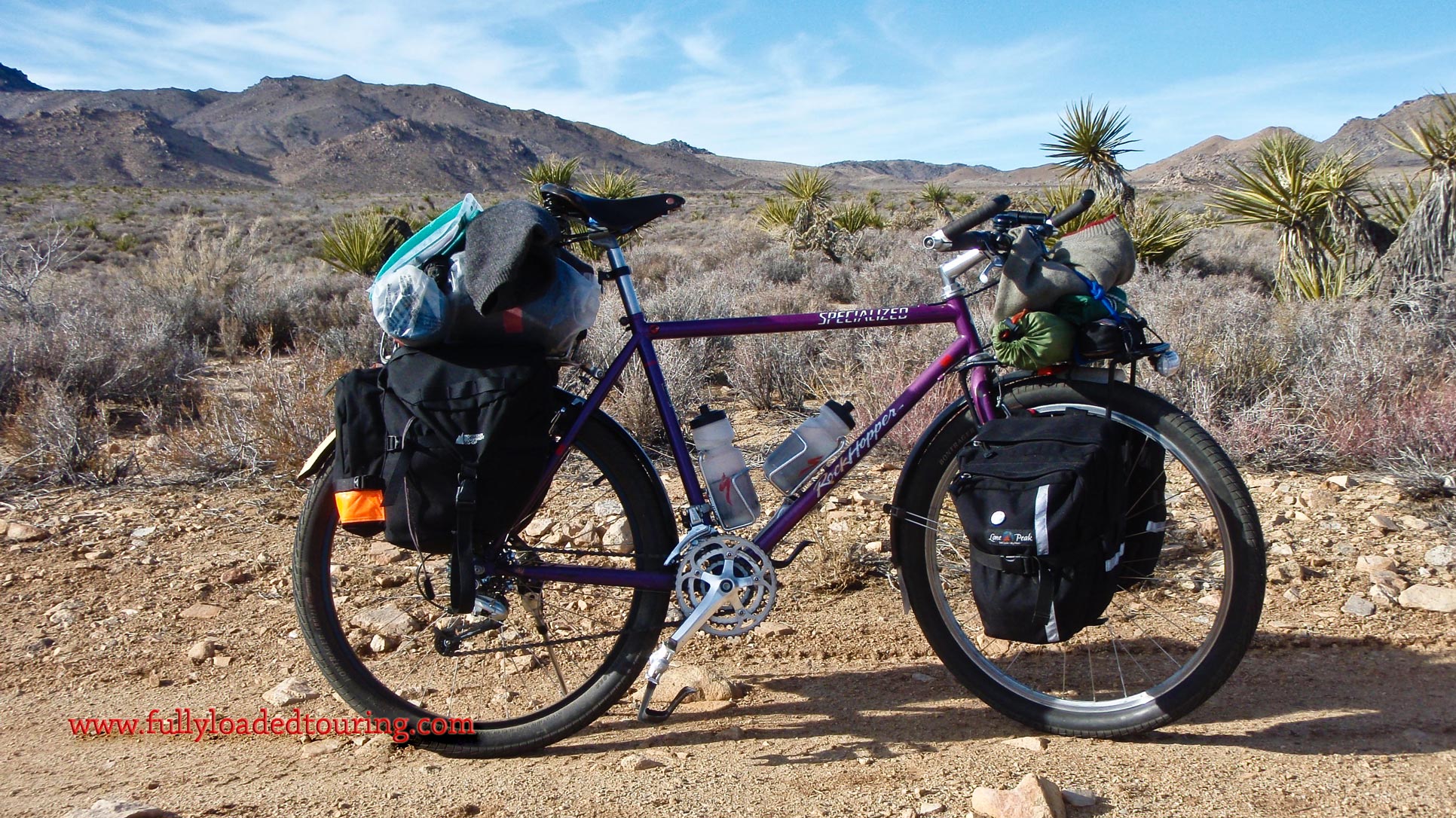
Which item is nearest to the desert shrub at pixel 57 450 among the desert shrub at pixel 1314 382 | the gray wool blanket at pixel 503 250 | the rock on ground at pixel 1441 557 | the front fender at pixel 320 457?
the front fender at pixel 320 457

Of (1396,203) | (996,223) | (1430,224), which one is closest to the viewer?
(996,223)

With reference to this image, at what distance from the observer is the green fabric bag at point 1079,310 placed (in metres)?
2.33

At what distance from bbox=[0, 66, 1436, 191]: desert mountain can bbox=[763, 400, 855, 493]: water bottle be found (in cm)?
4537

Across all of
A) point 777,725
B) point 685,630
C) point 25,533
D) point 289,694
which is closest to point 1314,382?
point 777,725

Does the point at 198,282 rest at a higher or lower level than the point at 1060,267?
lower

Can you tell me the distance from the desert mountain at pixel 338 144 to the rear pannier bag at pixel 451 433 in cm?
4596

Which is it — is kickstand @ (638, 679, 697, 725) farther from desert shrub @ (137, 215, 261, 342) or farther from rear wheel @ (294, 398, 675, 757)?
desert shrub @ (137, 215, 261, 342)

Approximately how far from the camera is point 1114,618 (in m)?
3.06

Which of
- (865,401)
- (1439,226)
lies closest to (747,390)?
(865,401)

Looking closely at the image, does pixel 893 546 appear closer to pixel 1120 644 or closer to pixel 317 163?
pixel 1120 644

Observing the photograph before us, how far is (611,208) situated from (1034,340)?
44.2 inches

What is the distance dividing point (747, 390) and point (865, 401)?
90 centimetres

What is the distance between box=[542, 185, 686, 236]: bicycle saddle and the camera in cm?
237

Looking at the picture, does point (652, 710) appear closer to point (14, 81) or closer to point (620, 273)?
point (620, 273)
